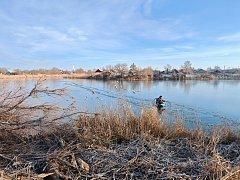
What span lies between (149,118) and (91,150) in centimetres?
179

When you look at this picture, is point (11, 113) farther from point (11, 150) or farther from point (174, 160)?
point (174, 160)

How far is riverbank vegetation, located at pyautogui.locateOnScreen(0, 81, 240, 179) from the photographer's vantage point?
3678mm

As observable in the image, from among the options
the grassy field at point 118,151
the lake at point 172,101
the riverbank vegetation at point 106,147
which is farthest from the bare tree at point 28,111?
the lake at point 172,101

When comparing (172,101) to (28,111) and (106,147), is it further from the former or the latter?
(106,147)

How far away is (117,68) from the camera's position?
239 ft

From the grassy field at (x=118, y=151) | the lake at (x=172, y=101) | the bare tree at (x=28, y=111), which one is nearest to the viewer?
the grassy field at (x=118, y=151)

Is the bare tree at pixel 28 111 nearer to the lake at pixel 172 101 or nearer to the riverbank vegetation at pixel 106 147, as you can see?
the riverbank vegetation at pixel 106 147

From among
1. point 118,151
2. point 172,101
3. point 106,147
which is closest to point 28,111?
point 106,147

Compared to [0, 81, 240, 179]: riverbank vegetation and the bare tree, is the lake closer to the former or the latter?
the bare tree

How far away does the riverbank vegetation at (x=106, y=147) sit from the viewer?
3.68 meters

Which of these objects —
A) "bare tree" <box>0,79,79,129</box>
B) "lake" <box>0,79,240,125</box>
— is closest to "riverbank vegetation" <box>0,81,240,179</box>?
"bare tree" <box>0,79,79,129</box>

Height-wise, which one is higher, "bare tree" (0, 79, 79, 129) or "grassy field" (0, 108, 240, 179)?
"bare tree" (0, 79, 79, 129)

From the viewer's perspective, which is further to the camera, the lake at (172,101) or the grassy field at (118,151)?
the lake at (172,101)

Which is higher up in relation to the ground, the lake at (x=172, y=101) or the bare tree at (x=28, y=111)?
the bare tree at (x=28, y=111)
